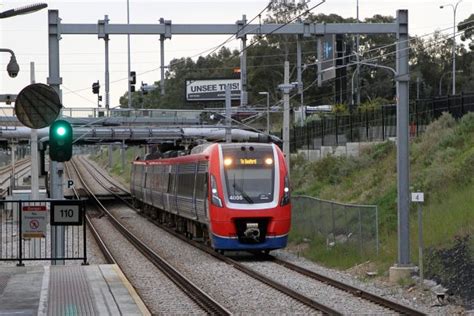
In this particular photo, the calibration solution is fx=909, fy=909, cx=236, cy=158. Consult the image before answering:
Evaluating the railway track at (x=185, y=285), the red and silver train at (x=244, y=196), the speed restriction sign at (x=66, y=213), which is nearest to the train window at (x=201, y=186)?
the red and silver train at (x=244, y=196)

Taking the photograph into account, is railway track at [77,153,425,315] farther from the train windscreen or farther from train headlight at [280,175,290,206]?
the train windscreen

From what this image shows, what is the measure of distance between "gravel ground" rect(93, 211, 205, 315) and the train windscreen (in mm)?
2959

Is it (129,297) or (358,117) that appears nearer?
(129,297)

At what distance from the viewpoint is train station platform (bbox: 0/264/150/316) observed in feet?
43.7

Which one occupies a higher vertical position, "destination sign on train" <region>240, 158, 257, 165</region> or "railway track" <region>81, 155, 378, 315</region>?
"destination sign on train" <region>240, 158, 257, 165</region>

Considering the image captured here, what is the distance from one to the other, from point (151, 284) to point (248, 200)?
200 inches

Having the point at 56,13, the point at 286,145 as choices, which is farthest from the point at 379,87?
the point at 56,13

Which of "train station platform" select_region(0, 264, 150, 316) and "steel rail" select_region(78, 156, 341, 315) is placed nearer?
"train station platform" select_region(0, 264, 150, 316)

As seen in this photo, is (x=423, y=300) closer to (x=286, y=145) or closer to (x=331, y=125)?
(x=286, y=145)

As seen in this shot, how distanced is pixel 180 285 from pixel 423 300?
532 centimetres

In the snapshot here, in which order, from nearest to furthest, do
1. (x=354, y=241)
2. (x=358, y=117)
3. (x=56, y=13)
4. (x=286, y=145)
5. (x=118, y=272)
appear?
1. (x=118, y=272)
2. (x=56, y=13)
3. (x=354, y=241)
4. (x=286, y=145)
5. (x=358, y=117)

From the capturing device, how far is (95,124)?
5559 cm

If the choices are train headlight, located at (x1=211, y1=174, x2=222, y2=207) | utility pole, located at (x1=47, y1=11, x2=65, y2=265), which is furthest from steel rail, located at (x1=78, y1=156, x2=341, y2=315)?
utility pole, located at (x1=47, y1=11, x2=65, y2=265)

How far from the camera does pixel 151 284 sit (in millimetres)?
19266
